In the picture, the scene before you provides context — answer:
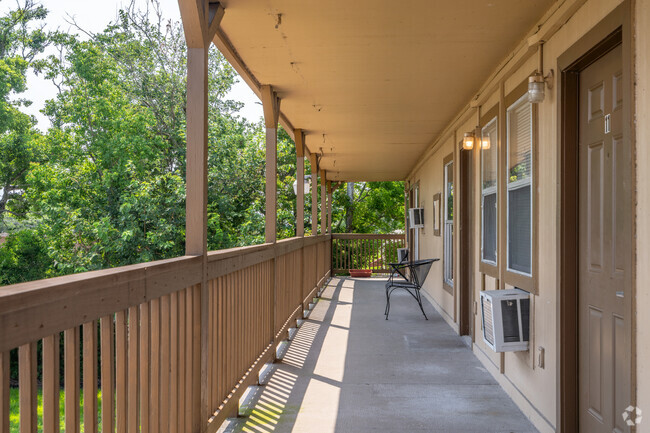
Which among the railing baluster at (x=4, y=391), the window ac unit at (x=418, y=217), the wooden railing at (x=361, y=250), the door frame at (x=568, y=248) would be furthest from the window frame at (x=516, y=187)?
the wooden railing at (x=361, y=250)

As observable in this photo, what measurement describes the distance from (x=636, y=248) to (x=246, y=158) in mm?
14715

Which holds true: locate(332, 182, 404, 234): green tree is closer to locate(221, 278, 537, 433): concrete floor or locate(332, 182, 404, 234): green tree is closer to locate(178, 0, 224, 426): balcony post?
locate(221, 278, 537, 433): concrete floor

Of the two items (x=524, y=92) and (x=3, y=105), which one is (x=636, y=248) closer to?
(x=524, y=92)

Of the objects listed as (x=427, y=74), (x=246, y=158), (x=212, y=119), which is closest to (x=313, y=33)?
(x=427, y=74)

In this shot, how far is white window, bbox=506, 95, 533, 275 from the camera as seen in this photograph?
3402 mm

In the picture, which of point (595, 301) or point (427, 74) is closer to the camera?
point (595, 301)

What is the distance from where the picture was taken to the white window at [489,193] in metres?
4.26

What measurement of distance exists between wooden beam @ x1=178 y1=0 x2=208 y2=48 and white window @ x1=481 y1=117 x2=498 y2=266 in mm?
2392

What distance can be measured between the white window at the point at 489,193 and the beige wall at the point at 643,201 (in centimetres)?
214

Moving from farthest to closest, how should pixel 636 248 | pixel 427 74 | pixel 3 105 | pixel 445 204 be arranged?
pixel 3 105
pixel 445 204
pixel 427 74
pixel 636 248

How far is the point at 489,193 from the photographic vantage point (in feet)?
14.4

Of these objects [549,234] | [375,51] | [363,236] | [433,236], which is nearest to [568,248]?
[549,234]

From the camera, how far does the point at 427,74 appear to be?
4.28m

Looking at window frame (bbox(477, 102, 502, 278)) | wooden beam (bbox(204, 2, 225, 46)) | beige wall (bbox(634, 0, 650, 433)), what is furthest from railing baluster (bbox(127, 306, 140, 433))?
window frame (bbox(477, 102, 502, 278))
